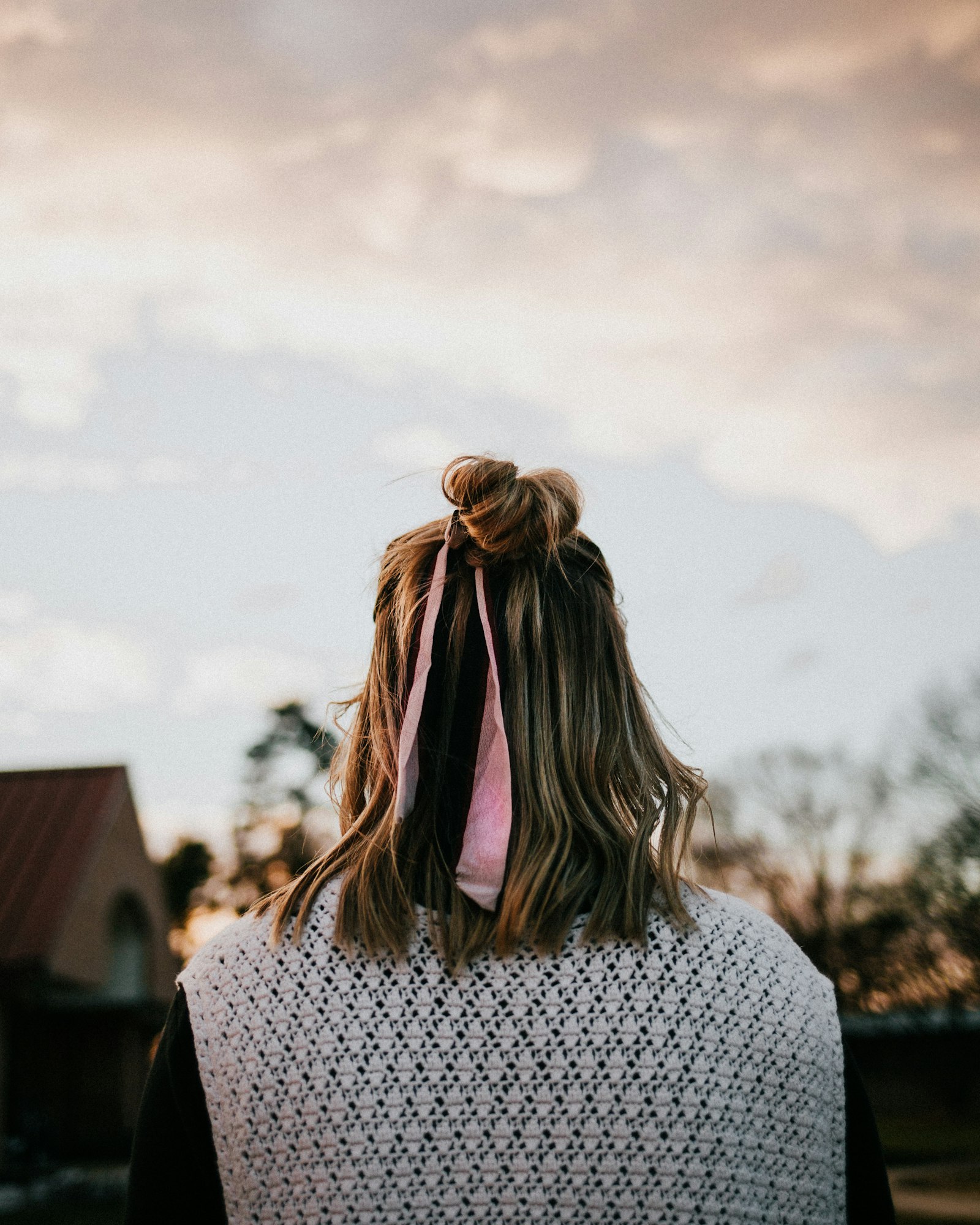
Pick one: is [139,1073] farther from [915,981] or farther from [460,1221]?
[460,1221]

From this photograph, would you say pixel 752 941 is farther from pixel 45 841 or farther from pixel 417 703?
pixel 45 841

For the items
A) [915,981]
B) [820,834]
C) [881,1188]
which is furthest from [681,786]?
[820,834]

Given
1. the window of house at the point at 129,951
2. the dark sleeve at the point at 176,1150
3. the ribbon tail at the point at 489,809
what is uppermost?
the ribbon tail at the point at 489,809

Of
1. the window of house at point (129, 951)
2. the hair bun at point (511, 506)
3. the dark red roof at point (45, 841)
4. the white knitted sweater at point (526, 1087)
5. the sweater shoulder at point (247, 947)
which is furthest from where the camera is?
the window of house at point (129, 951)

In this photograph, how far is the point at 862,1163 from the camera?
1.49m

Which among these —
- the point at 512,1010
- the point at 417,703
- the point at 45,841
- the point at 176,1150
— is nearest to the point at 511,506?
the point at 417,703

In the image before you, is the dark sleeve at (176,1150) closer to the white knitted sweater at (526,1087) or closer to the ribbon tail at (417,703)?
the white knitted sweater at (526,1087)

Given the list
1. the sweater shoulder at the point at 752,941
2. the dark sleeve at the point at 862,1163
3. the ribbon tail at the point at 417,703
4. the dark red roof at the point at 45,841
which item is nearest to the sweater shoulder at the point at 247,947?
the ribbon tail at the point at 417,703

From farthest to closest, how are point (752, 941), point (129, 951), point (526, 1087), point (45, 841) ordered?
point (129, 951) → point (45, 841) → point (752, 941) → point (526, 1087)

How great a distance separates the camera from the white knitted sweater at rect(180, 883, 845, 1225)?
1320 mm

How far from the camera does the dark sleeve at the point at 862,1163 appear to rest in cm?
149

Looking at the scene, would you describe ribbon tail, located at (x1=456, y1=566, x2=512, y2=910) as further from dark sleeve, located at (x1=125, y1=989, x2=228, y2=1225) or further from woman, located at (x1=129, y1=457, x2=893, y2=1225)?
dark sleeve, located at (x1=125, y1=989, x2=228, y2=1225)

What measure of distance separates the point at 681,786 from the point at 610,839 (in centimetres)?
19

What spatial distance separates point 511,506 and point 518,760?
0.36 metres
